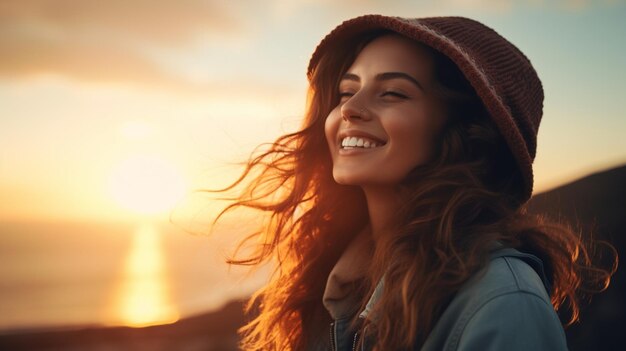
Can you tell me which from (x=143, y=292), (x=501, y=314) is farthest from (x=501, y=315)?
(x=143, y=292)

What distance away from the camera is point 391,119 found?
6.95 ft

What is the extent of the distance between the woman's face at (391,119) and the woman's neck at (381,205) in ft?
0.40

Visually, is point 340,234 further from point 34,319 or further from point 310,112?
point 34,319

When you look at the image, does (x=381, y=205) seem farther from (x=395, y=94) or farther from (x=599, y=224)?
(x=599, y=224)

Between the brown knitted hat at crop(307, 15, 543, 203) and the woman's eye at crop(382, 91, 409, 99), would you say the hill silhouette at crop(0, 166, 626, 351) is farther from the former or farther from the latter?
the woman's eye at crop(382, 91, 409, 99)

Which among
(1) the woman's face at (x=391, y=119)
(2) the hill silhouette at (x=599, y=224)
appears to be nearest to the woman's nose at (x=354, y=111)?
(1) the woman's face at (x=391, y=119)

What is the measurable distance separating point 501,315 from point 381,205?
897 mm

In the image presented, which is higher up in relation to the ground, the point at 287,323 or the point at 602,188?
the point at 602,188

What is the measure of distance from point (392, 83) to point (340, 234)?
846 millimetres

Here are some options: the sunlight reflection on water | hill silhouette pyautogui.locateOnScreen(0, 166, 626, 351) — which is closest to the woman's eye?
hill silhouette pyautogui.locateOnScreen(0, 166, 626, 351)

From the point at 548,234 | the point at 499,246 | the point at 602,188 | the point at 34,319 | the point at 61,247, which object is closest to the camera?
the point at 499,246

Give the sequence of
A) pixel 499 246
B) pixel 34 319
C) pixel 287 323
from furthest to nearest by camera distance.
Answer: pixel 34 319
pixel 287 323
pixel 499 246

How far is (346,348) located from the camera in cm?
204

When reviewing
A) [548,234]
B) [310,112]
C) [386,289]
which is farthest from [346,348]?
[310,112]
